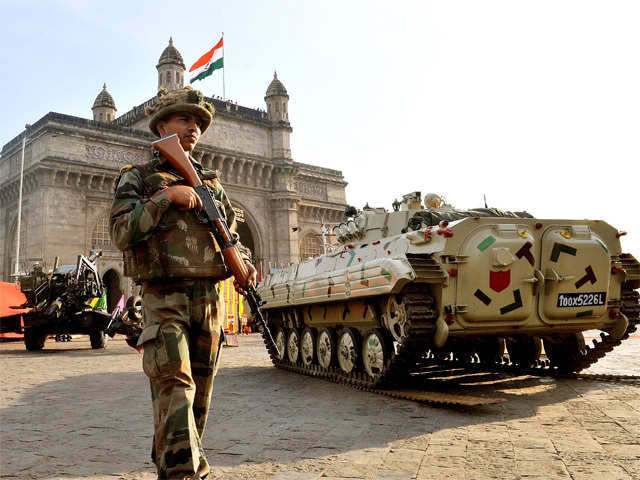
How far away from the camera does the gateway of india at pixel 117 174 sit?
29.0 meters

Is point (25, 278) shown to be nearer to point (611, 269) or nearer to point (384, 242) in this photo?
point (384, 242)

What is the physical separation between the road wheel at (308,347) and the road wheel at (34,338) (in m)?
8.88

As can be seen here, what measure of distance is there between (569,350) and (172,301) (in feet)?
21.8

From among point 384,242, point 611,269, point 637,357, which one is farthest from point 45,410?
point 637,357

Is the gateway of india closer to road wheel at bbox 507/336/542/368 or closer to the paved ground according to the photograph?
the paved ground

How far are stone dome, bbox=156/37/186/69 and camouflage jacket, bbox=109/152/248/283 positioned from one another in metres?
33.2

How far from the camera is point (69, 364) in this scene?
10969 millimetres

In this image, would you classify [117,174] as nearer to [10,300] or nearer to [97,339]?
[10,300]

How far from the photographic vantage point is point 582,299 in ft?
21.4

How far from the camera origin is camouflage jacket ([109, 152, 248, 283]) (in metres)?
2.81

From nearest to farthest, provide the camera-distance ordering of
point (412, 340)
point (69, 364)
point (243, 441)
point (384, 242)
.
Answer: point (243, 441) < point (412, 340) < point (384, 242) < point (69, 364)

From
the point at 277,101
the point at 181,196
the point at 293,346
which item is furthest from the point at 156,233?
the point at 277,101

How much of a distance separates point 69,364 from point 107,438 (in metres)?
7.30

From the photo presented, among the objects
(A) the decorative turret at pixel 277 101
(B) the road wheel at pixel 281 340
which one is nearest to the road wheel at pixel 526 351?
(B) the road wheel at pixel 281 340
